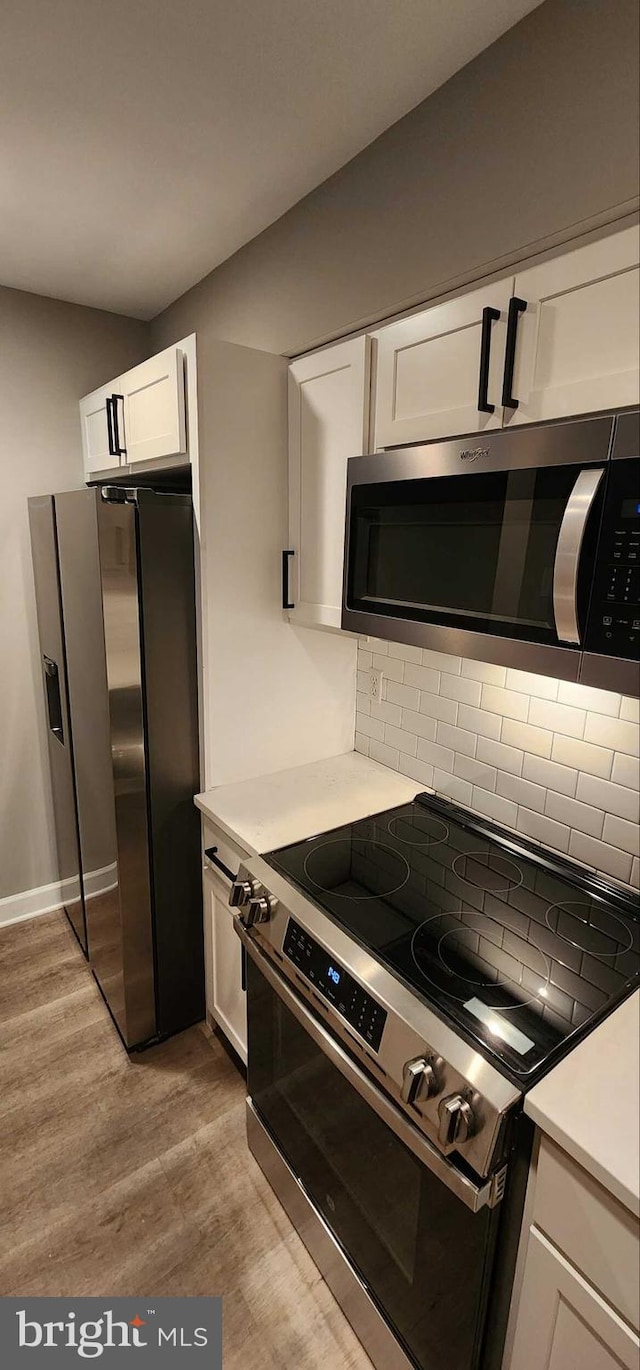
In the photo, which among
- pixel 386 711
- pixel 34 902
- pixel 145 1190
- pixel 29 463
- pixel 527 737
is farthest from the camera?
pixel 34 902

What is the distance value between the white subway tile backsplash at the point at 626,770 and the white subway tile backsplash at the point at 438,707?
463 mm

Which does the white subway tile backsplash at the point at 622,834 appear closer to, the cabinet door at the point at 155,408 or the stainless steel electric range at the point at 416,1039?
the stainless steel electric range at the point at 416,1039

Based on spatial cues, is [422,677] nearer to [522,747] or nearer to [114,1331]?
[522,747]

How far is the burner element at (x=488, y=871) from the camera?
1.39 metres

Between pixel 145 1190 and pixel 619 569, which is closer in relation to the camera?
pixel 619 569

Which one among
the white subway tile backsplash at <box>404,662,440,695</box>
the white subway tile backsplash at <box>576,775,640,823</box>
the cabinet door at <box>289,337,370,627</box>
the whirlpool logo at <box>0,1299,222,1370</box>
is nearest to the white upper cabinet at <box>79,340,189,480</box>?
the cabinet door at <box>289,337,370,627</box>

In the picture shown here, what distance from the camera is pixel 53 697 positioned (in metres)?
2.31

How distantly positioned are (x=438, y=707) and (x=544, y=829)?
431 mm

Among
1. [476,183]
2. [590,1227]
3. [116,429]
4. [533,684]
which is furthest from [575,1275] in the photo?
[116,429]

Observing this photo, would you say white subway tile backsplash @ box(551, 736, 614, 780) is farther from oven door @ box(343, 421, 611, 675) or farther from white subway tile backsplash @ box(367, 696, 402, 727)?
white subway tile backsplash @ box(367, 696, 402, 727)

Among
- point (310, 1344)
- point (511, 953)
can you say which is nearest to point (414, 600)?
point (511, 953)

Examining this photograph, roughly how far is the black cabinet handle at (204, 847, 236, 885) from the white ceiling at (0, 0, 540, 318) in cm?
172

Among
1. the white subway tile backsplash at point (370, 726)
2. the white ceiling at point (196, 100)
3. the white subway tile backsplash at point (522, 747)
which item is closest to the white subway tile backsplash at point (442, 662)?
the white subway tile backsplash at point (522, 747)

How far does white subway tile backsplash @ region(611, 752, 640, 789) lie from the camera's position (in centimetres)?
129
